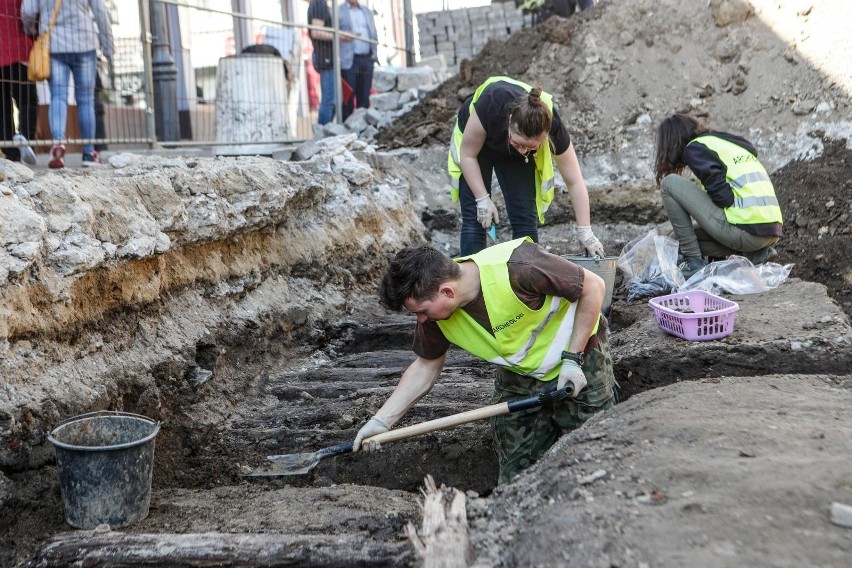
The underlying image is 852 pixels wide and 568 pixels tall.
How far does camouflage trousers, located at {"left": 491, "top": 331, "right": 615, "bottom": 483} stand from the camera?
11.5ft

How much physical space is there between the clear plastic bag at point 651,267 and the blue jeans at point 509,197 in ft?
2.76

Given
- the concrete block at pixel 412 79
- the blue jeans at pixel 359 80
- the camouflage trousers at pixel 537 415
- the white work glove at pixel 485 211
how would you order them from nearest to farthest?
1. the camouflage trousers at pixel 537 415
2. the white work glove at pixel 485 211
3. the blue jeans at pixel 359 80
4. the concrete block at pixel 412 79

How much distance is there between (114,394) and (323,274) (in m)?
2.43

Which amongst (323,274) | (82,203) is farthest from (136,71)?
(82,203)

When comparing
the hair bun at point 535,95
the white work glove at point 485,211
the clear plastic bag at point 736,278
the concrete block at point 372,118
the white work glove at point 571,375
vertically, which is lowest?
the white work glove at point 571,375

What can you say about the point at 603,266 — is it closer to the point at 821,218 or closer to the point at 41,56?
the point at 821,218

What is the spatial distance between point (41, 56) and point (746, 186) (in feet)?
15.9

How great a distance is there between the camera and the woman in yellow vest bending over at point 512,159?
13.9 feet

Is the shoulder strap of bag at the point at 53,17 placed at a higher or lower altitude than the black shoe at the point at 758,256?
higher

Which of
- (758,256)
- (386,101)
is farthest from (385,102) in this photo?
(758,256)

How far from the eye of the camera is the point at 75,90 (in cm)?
623

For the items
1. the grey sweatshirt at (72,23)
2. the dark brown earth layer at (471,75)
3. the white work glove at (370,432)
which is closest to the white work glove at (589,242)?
the white work glove at (370,432)

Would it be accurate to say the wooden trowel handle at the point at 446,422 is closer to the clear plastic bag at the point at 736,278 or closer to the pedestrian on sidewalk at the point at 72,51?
the clear plastic bag at the point at 736,278

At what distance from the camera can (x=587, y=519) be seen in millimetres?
2316
